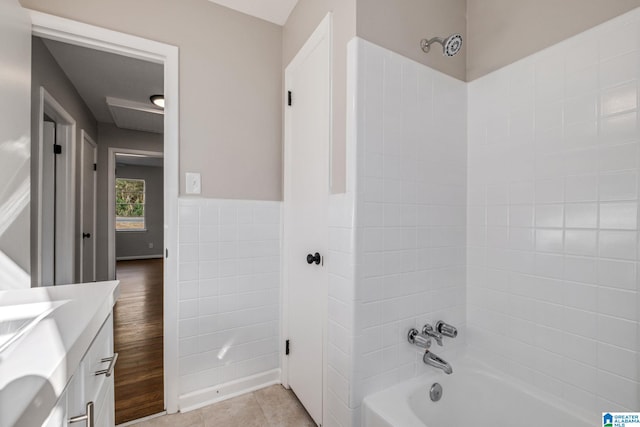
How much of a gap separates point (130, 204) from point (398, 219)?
8.00m

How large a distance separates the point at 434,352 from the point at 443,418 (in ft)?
0.98

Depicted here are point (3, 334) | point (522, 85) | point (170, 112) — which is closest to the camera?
point (3, 334)

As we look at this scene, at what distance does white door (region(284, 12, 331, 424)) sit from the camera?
1.55 meters

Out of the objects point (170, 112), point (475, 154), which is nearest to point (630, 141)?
point (475, 154)

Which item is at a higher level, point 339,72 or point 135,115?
point 135,115

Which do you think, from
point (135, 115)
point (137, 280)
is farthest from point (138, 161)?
point (135, 115)

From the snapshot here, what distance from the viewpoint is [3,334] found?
0.67m

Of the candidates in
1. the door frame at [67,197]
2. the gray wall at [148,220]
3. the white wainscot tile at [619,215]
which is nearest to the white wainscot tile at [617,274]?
the white wainscot tile at [619,215]

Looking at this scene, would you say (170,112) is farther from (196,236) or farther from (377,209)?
(377,209)

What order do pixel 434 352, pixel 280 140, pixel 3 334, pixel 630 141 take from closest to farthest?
pixel 3 334
pixel 630 141
pixel 434 352
pixel 280 140

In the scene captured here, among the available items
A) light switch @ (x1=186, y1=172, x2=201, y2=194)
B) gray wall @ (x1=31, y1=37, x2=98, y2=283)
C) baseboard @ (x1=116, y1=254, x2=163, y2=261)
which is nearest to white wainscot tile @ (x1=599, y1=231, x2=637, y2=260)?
light switch @ (x1=186, y1=172, x2=201, y2=194)

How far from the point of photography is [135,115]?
388 cm

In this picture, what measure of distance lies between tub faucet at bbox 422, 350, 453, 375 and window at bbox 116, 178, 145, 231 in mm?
7987

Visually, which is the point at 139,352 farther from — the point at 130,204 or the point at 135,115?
the point at 130,204
